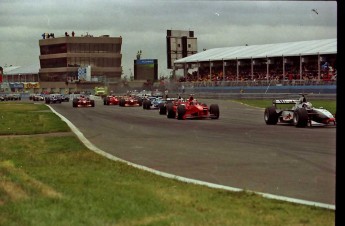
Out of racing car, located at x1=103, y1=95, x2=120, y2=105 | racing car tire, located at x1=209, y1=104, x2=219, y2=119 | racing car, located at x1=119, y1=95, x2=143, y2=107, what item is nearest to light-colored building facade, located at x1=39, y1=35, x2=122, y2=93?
racing car, located at x1=103, y1=95, x2=120, y2=105

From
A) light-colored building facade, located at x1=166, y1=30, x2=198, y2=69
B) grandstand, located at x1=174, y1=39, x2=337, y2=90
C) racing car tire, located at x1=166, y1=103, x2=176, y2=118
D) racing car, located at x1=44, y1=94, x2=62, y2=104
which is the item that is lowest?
racing car, located at x1=44, y1=94, x2=62, y2=104

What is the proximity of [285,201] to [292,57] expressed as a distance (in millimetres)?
56872

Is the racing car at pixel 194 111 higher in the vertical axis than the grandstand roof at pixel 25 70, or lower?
lower

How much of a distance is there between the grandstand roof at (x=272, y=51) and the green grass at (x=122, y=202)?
4542cm

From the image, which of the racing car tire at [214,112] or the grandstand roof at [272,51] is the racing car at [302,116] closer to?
the racing car tire at [214,112]

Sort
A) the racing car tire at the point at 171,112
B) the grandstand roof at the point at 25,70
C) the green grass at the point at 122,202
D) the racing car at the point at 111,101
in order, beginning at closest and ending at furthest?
the green grass at the point at 122,202, the racing car tire at the point at 171,112, the racing car at the point at 111,101, the grandstand roof at the point at 25,70

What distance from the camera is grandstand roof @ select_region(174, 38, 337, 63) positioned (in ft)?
188

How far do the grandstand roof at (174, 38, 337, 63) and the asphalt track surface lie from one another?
36807 millimetres

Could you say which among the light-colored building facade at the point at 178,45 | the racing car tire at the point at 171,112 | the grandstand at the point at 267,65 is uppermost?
the light-colored building facade at the point at 178,45

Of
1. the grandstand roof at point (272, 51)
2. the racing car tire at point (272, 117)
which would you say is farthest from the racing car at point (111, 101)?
the racing car tire at point (272, 117)

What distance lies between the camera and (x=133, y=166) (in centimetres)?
1012

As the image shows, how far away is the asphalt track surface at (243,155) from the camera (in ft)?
27.2

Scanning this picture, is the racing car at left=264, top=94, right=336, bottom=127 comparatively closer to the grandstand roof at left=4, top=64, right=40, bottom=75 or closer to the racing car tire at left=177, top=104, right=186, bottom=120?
the racing car tire at left=177, top=104, right=186, bottom=120

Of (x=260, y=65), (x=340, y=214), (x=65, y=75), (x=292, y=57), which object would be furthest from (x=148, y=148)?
(x=65, y=75)
